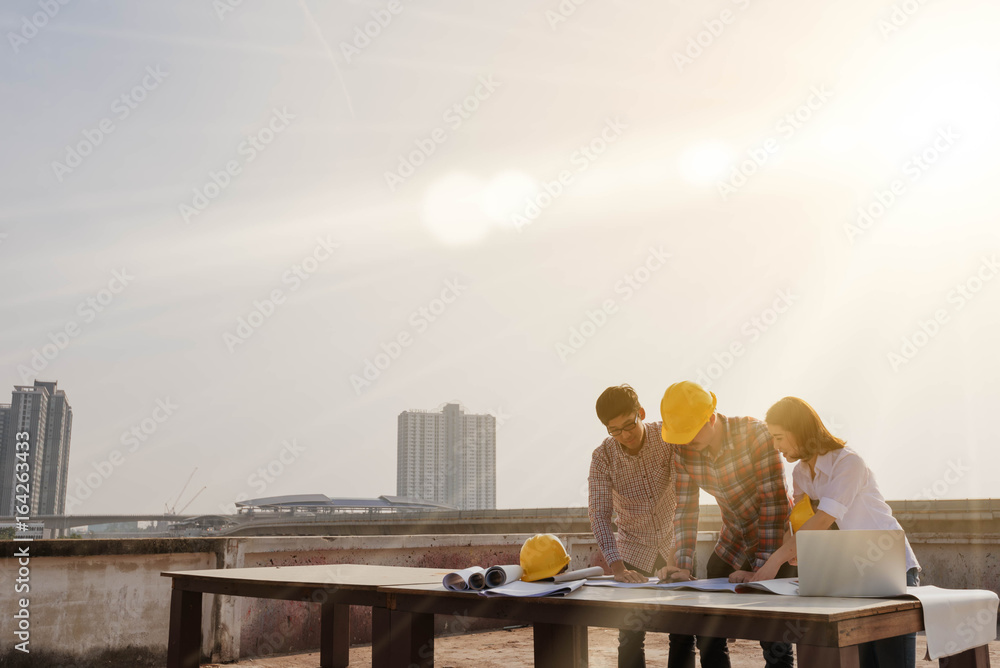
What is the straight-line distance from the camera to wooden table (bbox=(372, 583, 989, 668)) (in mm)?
1866

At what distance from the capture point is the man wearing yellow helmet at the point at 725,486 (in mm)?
3139

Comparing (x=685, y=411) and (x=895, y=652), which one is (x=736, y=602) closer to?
(x=895, y=652)

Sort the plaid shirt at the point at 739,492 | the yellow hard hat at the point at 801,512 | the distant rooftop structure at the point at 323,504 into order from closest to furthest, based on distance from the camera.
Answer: the yellow hard hat at the point at 801,512 < the plaid shirt at the point at 739,492 < the distant rooftop structure at the point at 323,504

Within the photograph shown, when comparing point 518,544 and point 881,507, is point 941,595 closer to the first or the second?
point 881,507

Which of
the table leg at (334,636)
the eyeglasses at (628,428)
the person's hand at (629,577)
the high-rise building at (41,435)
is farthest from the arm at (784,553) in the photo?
the high-rise building at (41,435)

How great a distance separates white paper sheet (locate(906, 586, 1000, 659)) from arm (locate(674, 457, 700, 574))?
97 centimetres

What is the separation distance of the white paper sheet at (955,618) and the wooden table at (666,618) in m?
0.05

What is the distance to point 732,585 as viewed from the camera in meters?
2.58

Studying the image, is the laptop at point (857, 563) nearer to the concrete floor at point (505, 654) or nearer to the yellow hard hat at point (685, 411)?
the yellow hard hat at point (685, 411)

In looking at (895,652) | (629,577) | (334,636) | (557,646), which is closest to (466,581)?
(557,646)

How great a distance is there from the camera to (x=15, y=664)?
18.1 ft

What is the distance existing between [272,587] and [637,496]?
184 centimetres

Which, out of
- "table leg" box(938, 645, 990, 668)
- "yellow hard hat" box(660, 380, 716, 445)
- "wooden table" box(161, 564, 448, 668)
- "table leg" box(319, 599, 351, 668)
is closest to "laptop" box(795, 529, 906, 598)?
"table leg" box(938, 645, 990, 668)

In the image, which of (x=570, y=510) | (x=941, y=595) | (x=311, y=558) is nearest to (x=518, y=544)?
(x=311, y=558)
